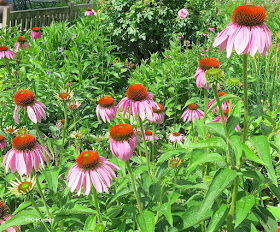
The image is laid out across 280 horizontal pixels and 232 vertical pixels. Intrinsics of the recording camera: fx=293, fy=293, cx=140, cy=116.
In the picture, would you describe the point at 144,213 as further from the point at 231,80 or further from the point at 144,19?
the point at 144,19

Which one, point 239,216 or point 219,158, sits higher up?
point 219,158

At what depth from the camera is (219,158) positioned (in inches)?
37.4

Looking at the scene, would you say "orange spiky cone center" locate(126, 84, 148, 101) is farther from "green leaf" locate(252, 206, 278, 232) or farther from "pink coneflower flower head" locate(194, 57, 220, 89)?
"green leaf" locate(252, 206, 278, 232)

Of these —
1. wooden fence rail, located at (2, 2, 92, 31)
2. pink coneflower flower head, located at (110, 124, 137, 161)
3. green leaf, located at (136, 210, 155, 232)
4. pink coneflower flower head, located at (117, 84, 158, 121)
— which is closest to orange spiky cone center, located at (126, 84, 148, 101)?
pink coneflower flower head, located at (117, 84, 158, 121)

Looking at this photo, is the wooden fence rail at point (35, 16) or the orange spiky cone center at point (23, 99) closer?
the orange spiky cone center at point (23, 99)

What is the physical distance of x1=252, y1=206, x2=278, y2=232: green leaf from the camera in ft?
3.39

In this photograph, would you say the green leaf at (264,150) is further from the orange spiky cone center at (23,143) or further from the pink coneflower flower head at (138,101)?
the orange spiky cone center at (23,143)

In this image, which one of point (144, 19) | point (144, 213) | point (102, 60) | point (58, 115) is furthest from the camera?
point (144, 19)

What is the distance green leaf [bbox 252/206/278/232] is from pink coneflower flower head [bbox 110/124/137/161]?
517mm

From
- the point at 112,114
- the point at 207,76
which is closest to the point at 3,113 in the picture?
the point at 112,114

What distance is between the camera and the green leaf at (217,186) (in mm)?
853

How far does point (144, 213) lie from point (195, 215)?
188 millimetres

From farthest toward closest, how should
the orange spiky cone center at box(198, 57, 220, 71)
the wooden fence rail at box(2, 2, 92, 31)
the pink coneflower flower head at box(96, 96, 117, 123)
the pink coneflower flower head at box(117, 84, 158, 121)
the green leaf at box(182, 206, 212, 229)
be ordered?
the wooden fence rail at box(2, 2, 92, 31) → the pink coneflower flower head at box(96, 96, 117, 123) → the orange spiky cone center at box(198, 57, 220, 71) → the pink coneflower flower head at box(117, 84, 158, 121) → the green leaf at box(182, 206, 212, 229)

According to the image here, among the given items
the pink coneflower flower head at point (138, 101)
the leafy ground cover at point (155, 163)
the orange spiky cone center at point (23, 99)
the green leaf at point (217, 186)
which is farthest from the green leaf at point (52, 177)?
the green leaf at point (217, 186)
